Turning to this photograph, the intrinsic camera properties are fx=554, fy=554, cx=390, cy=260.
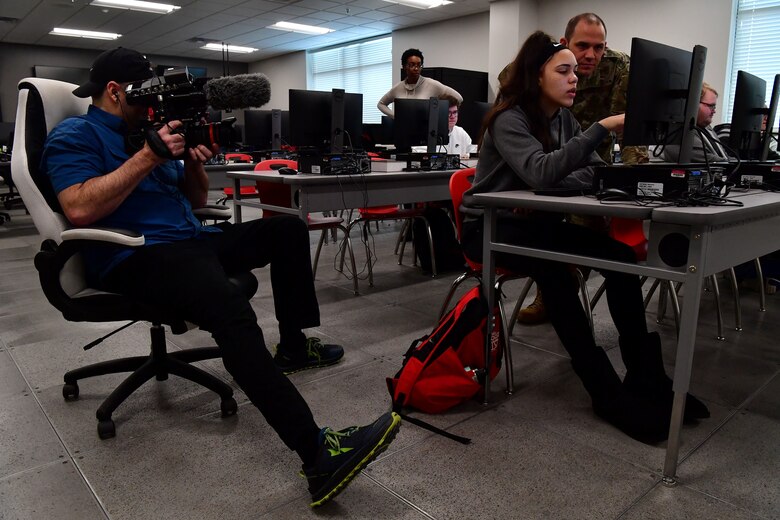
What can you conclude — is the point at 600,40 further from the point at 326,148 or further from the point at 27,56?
the point at 27,56

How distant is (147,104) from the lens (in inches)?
62.4

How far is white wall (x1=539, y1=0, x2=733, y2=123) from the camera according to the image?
5.77m

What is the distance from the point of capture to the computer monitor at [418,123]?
11.4 feet

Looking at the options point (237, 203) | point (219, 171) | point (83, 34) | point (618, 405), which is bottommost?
point (618, 405)

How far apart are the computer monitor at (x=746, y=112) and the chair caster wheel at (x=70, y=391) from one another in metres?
2.58

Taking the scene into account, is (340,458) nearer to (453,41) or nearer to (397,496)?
(397,496)

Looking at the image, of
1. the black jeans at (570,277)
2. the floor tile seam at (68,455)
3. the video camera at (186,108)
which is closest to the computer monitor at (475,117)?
the black jeans at (570,277)

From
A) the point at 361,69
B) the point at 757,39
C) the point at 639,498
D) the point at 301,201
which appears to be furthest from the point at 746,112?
the point at 361,69

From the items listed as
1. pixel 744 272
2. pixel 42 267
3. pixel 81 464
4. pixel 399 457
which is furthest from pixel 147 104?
pixel 744 272

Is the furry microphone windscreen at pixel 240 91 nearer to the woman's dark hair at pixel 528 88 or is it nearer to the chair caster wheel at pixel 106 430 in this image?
the woman's dark hair at pixel 528 88

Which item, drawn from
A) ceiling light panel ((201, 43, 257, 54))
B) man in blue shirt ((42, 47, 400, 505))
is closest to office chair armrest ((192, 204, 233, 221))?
man in blue shirt ((42, 47, 400, 505))

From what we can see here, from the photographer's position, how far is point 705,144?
5.82ft

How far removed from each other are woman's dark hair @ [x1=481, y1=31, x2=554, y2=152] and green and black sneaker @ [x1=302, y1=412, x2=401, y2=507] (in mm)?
1035

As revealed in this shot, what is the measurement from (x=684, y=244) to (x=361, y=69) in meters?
9.99
